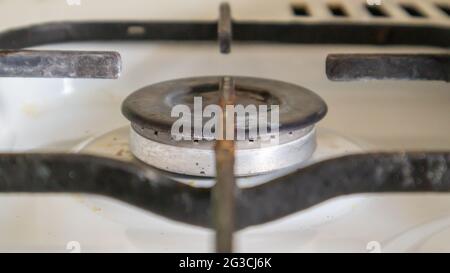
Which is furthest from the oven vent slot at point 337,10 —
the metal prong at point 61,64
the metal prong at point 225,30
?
the metal prong at point 61,64

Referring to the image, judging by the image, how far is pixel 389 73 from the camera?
1.69ft

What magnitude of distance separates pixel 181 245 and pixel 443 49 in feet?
1.46

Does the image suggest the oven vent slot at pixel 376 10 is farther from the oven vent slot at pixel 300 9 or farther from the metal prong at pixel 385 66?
the metal prong at pixel 385 66

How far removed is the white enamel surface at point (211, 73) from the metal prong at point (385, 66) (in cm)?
10

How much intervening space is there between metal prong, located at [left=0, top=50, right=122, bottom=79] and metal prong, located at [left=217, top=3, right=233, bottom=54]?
0.58ft

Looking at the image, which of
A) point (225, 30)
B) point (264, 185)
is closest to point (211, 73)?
point (225, 30)

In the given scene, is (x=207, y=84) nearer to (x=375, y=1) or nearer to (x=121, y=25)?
(x=121, y=25)

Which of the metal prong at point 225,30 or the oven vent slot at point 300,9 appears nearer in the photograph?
the metal prong at point 225,30

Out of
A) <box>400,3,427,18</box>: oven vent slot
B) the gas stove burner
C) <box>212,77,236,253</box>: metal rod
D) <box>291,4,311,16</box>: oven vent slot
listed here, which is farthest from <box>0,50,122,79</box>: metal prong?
<box>400,3,427,18</box>: oven vent slot

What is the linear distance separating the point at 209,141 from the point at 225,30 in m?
0.22

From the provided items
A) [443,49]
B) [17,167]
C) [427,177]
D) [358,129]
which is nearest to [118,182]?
[17,167]

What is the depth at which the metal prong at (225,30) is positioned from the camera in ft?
2.14

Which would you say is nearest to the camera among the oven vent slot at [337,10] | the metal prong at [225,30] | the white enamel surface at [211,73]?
the white enamel surface at [211,73]

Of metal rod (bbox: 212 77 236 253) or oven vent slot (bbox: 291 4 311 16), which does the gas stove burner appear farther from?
oven vent slot (bbox: 291 4 311 16)
